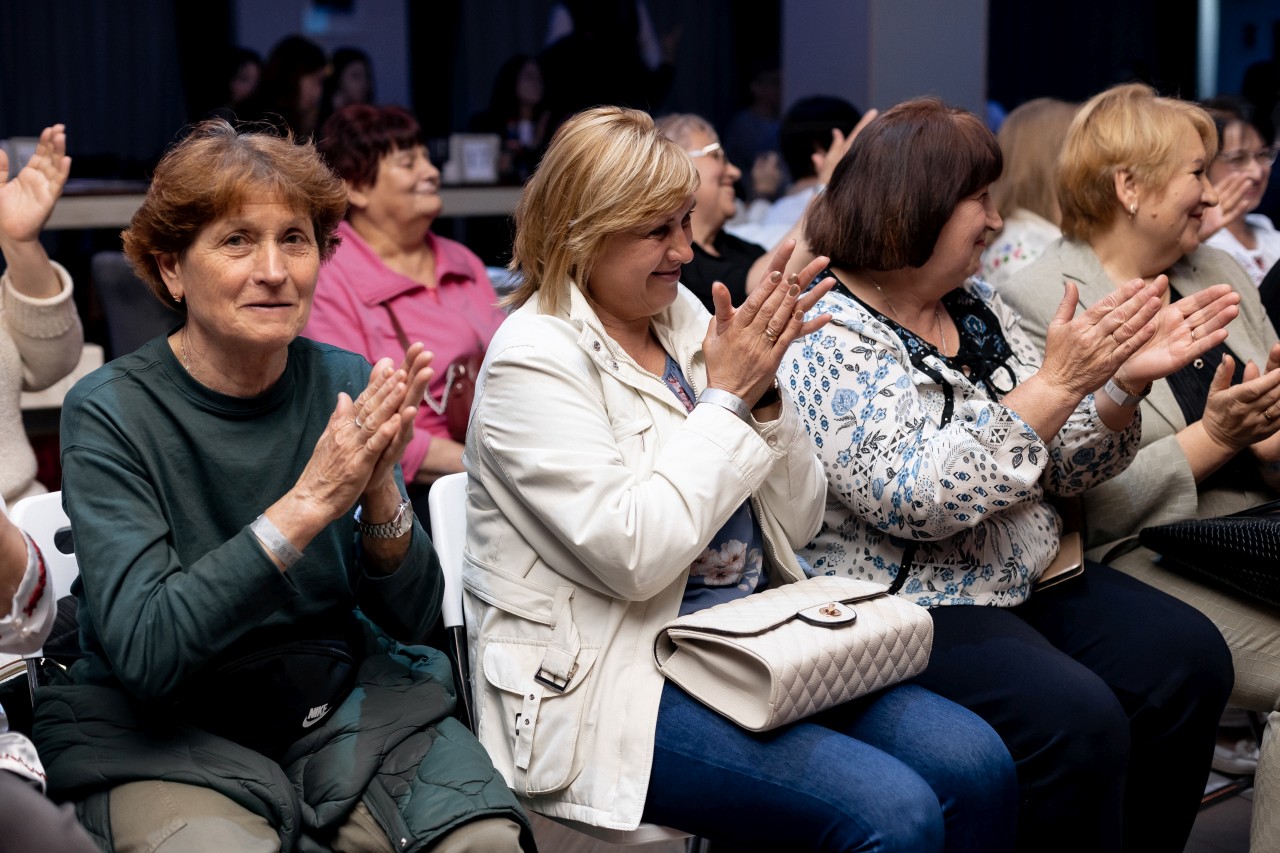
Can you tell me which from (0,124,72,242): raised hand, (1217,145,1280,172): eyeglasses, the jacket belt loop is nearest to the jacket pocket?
the jacket belt loop

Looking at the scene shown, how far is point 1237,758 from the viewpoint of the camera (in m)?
3.00

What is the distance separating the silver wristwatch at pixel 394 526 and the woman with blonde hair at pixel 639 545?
144 mm

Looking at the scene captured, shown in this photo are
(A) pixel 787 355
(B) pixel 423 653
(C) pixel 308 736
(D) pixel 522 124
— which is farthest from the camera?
(D) pixel 522 124

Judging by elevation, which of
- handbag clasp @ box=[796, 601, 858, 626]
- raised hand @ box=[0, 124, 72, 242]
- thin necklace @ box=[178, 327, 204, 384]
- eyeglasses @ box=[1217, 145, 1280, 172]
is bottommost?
handbag clasp @ box=[796, 601, 858, 626]

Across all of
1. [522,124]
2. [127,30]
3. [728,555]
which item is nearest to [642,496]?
[728,555]

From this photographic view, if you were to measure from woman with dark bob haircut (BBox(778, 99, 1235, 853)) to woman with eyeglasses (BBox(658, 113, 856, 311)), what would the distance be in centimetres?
121

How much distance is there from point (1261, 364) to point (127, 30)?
791cm

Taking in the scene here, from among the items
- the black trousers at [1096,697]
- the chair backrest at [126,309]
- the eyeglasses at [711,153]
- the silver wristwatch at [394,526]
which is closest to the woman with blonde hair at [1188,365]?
the black trousers at [1096,697]

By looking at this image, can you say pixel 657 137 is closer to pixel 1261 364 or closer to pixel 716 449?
pixel 716 449

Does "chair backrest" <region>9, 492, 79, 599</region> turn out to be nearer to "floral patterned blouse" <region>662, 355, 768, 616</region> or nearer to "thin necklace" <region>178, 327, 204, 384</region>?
"thin necklace" <region>178, 327, 204, 384</region>

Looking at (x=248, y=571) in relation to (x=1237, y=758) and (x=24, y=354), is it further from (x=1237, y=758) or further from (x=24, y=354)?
(x=1237, y=758)

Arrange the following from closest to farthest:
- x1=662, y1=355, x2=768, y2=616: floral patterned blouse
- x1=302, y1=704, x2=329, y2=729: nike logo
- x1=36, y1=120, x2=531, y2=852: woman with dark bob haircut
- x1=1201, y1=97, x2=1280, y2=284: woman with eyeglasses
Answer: x1=36, y1=120, x2=531, y2=852: woman with dark bob haircut
x1=302, y1=704, x2=329, y2=729: nike logo
x1=662, y1=355, x2=768, y2=616: floral patterned blouse
x1=1201, y1=97, x2=1280, y2=284: woman with eyeglasses

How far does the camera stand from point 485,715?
189 centimetres

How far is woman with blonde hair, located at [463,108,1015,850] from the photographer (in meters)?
1.79
